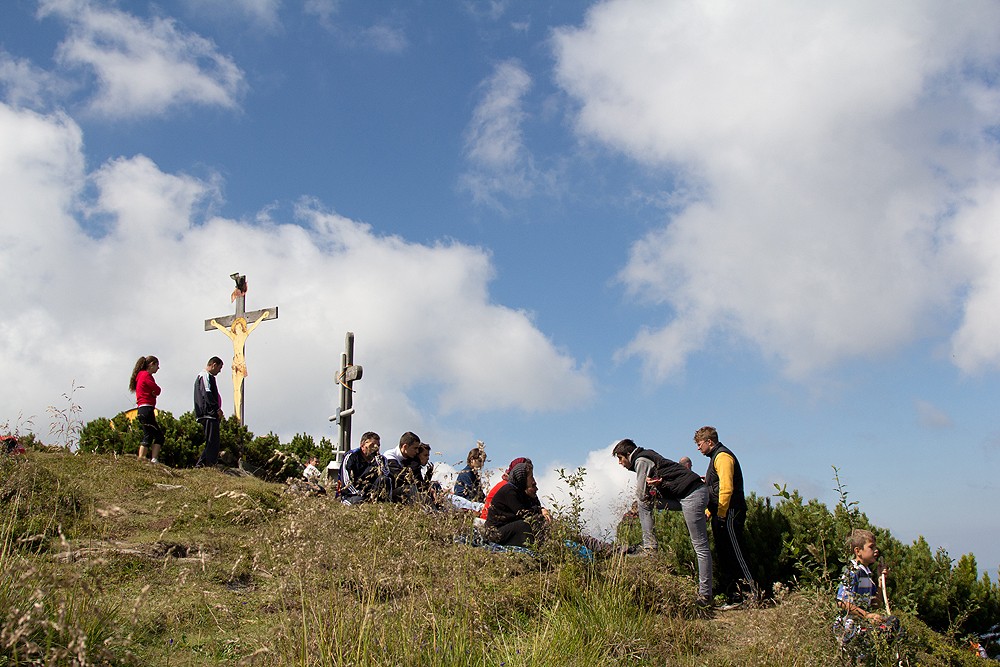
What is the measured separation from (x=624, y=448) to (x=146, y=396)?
25.8ft

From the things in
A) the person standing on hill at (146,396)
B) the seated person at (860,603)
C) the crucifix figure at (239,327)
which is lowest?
the seated person at (860,603)

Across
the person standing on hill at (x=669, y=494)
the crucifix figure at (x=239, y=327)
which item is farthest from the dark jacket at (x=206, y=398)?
the person standing on hill at (x=669, y=494)

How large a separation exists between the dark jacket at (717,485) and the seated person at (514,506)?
64.6 inches

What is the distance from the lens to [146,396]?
40.3ft

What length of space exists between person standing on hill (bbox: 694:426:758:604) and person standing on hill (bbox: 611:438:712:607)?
293mm

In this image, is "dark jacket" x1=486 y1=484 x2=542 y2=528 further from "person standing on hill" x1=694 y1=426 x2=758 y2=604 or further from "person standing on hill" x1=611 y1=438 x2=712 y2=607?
"person standing on hill" x1=694 y1=426 x2=758 y2=604

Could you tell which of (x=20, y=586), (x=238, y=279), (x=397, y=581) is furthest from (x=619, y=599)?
(x=238, y=279)

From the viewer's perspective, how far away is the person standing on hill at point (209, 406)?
12992mm

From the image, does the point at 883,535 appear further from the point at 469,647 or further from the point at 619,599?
the point at 469,647

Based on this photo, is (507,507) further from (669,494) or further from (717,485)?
(717,485)

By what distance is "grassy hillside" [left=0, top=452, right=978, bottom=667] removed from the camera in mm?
3957

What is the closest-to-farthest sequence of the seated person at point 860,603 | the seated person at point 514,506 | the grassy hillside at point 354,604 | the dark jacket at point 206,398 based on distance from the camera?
the grassy hillside at point 354,604
the seated person at point 860,603
the seated person at point 514,506
the dark jacket at point 206,398

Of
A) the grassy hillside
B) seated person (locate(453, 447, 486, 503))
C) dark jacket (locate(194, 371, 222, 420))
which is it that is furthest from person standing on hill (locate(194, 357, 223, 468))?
seated person (locate(453, 447, 486, 503))

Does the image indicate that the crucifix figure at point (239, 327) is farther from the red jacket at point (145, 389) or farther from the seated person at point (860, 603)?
the seated person at point (860, 603)
